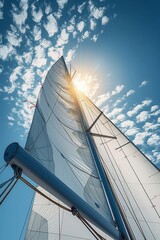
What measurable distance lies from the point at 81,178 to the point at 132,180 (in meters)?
2.26

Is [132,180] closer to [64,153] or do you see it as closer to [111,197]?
[111,197]

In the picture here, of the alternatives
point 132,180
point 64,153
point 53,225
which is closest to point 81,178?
point 64,153

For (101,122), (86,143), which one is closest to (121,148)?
(101,122)

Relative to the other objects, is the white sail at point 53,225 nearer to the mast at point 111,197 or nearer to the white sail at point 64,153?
the white sail at point 64,153

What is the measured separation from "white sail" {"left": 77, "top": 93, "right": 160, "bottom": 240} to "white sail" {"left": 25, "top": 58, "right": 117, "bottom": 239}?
724 millimetres

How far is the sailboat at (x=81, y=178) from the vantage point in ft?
5.94

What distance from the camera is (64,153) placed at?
3.08 meters

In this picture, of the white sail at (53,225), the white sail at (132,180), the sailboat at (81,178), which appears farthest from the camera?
the white sail at (132,180)

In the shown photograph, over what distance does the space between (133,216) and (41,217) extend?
216cm

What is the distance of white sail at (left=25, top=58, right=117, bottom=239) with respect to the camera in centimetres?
248

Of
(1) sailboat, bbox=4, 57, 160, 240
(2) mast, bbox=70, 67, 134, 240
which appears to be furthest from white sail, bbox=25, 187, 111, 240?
(2) mast, bbox=70, 67, 134, 240

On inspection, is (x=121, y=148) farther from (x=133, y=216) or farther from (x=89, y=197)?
(x=89, y=197)

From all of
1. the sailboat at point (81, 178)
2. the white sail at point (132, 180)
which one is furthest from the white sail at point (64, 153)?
the white sail at point (132, 180)

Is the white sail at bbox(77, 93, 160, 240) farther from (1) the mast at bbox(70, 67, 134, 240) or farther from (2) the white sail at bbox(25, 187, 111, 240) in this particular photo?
(2) the white sail at bbox(25, 187, 111, 240)
